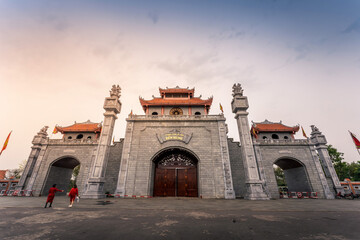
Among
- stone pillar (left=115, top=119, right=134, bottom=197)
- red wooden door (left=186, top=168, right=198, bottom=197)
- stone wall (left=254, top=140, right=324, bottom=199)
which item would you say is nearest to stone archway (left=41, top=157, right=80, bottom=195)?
stone pillar (left=115, top=119, right=134, bottom=197)

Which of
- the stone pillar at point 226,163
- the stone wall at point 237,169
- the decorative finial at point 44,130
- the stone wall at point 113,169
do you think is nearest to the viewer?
the stone pillar at point 226,163

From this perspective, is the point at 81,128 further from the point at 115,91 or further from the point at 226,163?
the point at 226,163

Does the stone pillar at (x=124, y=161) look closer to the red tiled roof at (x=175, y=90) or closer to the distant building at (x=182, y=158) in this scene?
the distant building at (x=182, y=158)

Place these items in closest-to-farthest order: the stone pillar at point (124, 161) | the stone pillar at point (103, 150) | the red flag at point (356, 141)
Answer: the stone pillar at point (103, 150) < the stone pillar at point (124, 161) < the red flag at point (356, 141)

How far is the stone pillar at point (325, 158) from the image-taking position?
617 inches

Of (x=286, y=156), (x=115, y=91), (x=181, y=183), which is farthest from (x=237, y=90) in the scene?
(x=115, y=91)

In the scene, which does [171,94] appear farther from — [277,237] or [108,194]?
[277,237]

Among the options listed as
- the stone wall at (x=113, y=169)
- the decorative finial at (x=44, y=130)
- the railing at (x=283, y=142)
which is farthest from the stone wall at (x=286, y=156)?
the decorative finial at (x=44, y=130)

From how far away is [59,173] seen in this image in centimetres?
1923

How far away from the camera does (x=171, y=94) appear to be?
69.5ft

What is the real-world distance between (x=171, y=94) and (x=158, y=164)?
10.2 meters

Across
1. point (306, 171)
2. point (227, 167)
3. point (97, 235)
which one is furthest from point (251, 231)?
point (306, 171)

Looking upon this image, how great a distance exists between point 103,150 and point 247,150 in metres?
13.4

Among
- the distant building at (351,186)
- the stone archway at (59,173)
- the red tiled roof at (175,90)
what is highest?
the red tiled roof at (175,90)
